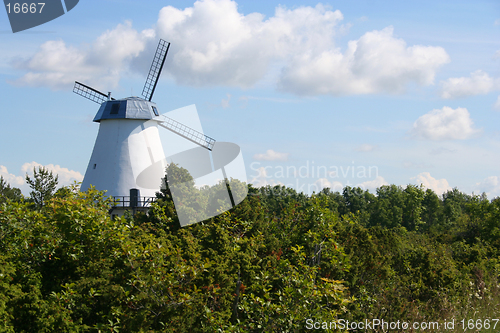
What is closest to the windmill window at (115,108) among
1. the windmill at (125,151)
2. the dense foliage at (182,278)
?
the windmill at (125,151)

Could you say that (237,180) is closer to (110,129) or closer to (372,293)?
(372,293)

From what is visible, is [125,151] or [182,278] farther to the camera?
[125,151]

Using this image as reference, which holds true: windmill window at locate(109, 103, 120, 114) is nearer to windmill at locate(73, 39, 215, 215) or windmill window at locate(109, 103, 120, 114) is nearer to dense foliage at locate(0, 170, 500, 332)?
windmill at locate(73, 39, 215, 215)

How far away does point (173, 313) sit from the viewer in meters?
7.51

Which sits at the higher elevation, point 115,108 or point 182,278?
point 115,108

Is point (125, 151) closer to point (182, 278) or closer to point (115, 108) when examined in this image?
point (115, 108)

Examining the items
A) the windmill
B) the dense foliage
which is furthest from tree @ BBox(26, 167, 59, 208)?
the dense foliage

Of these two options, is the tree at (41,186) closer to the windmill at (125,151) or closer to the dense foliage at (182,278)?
the windmill at (125,151)

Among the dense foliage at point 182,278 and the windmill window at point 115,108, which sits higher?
the windmill window at point 115,108

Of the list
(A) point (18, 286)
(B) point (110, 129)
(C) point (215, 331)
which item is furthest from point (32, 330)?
(B) point (110, 129)

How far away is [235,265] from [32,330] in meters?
3.90

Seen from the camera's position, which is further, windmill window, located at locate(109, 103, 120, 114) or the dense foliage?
windmill window, located at locate(109, 103, 120, 114)

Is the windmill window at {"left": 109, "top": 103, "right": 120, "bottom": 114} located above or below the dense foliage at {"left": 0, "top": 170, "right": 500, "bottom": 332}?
above

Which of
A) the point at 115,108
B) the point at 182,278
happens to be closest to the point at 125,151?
the point at 115,108
